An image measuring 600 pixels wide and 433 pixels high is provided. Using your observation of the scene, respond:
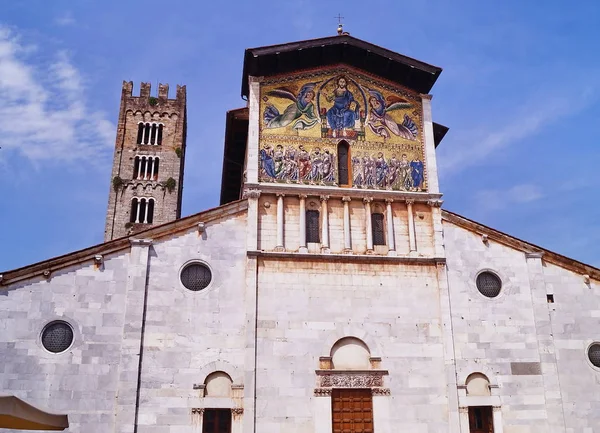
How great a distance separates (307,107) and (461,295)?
26.7 ft

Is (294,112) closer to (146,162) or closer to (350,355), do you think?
(350,355)

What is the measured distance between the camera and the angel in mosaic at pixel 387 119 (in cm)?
2095

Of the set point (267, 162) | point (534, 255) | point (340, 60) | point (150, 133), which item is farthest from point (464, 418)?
point (150, 133)

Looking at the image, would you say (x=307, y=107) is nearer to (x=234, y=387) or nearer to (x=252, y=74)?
(x=252, y=74)

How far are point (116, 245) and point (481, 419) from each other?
11997 mm

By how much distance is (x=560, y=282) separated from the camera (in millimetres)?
19594

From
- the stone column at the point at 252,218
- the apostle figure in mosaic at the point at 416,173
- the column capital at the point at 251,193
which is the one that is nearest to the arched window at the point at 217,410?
the stone column at the point at 252,218

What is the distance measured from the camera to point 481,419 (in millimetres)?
17859

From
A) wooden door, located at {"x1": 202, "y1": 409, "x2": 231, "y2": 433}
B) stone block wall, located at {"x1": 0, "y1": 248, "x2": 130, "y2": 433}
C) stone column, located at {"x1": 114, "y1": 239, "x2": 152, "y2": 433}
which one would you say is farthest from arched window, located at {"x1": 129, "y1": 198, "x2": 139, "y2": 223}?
wooden door, located at {"x1": 202, "y1": 409, "x2": 231, "y2": 433}

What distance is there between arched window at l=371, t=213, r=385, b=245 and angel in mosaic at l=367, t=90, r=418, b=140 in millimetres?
3056

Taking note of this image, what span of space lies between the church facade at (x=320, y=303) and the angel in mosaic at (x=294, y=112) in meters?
0.07

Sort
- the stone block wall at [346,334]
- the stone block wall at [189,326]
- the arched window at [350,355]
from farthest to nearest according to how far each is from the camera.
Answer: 1. the arched window at [350,355]
2. the stone block wall at [346,334]
3. the stone block wall at [189,326]

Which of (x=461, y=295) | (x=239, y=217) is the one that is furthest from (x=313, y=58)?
(x=461, y=295)

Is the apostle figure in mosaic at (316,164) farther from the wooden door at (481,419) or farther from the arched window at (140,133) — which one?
the arched window at (140,133)
